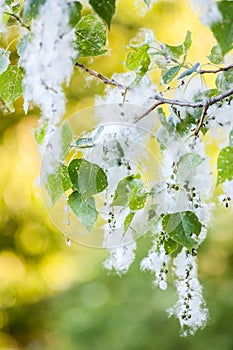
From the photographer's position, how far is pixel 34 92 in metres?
0.39

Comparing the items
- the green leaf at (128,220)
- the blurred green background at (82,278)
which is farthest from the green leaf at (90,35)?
the blurred green background at (82,278)

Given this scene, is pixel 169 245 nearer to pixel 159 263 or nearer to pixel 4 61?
pixel 159 263

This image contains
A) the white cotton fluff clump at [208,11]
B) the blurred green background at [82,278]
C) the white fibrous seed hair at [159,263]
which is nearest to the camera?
the white cotton fluff clump at [208,11]

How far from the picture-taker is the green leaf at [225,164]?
0.44 m

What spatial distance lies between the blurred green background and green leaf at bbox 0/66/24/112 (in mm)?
1438

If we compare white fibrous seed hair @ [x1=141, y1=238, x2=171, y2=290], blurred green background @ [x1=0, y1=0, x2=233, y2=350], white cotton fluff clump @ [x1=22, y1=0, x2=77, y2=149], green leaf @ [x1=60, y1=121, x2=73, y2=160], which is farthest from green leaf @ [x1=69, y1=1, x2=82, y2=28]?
blurred green background @ [x1=0, y1=0, x2=233, y2=350]

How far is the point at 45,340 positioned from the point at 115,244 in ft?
6.95

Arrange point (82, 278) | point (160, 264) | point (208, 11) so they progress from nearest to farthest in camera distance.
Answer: point (208, 11) < point (160, 264) < point (82, 278)

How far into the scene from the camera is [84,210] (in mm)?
501

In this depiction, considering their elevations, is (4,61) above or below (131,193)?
above

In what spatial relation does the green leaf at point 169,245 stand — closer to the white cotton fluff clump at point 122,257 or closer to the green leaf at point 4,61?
the white cotton fluff clump at point 122,257

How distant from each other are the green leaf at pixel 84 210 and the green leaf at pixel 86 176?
0.02 m

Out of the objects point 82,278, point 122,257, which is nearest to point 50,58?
point 122,257

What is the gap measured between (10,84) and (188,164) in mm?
171
